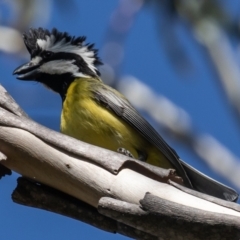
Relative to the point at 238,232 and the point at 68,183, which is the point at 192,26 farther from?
the point at 238,232

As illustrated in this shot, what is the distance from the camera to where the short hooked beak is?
12.8ft

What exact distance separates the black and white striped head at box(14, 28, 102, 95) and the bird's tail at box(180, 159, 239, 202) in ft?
3.42

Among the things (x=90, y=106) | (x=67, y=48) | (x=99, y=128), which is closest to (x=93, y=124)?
(x=99, y=128)

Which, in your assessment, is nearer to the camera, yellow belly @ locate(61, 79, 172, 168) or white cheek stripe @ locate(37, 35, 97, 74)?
yellow belly @ locate(61, 79, 172, 168)

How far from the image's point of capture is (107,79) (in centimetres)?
454

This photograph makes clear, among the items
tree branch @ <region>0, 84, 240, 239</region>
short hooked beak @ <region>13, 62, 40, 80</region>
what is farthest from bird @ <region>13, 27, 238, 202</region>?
tree branch @ <region>0, 84, 240, 239</region>

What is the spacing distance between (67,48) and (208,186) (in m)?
1.42

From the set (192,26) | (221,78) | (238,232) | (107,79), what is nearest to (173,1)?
(192,26)

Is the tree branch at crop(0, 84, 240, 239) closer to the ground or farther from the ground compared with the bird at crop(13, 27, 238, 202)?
closer to the ground

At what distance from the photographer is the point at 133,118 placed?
372 cm

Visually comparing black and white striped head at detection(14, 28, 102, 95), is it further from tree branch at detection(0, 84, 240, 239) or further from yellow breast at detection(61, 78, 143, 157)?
tree branch at detection(0, 84, 240, 239)

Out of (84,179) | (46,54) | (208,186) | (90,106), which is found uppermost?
(46,54)

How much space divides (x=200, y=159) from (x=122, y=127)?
2.66 feet

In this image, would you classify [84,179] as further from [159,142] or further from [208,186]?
[159,142]
